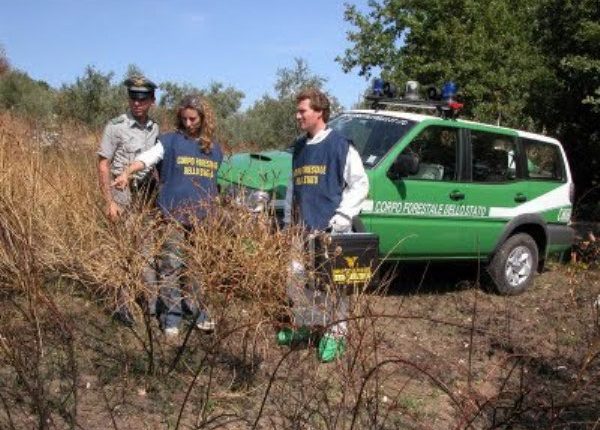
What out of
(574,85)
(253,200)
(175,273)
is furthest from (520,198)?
(574,85)

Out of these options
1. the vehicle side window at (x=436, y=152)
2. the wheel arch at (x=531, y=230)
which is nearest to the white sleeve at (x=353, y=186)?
the vehicle side window at (x=436, y=152)

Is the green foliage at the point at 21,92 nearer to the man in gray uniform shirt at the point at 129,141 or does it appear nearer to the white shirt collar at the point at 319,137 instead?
the man in gray uniform shirt at the point at 129,141

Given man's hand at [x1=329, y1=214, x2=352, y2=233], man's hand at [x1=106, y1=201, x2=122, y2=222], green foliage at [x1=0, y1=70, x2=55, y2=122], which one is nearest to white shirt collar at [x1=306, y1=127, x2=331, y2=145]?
man's hand at [x1=329, y1=214, x2=352, y2=233]

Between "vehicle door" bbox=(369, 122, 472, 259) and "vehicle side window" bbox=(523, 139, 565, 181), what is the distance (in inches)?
48.1

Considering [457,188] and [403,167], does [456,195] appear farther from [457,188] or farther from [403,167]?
[403,167]

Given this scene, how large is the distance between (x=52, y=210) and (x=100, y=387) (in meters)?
1.86

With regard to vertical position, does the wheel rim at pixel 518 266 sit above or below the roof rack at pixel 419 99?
below

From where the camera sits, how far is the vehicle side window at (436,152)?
6.45 meters

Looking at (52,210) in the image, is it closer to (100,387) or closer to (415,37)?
(100,387)

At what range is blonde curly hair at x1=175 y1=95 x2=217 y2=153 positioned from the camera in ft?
14.8

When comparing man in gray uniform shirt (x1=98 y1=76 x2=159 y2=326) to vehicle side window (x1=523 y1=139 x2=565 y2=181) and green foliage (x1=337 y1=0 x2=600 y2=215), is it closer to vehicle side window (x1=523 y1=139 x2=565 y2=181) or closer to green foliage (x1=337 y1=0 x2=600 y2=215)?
vehicle side window (x1=523 y1=139 x2=565 y2=181)

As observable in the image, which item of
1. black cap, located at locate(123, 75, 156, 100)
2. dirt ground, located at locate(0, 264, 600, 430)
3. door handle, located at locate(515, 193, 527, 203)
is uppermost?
black cap, located at locate(123, 75, 156, 100)

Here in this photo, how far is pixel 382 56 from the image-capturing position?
58.3 feet

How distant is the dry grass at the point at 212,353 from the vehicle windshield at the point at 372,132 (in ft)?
4.91
